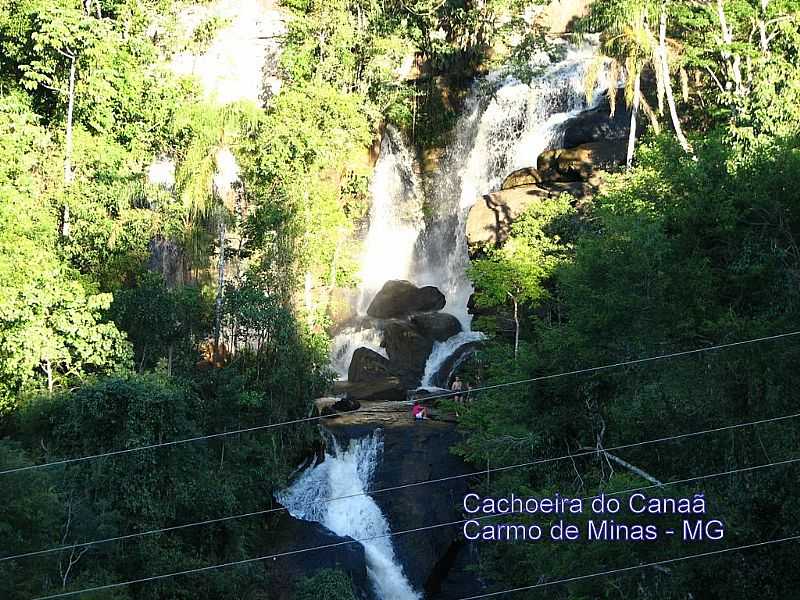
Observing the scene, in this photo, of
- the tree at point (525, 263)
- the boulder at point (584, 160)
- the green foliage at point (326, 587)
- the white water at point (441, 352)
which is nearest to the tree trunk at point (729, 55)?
the boulder at point (584, 160)

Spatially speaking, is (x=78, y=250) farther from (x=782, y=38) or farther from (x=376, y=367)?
(x=782, y=38)

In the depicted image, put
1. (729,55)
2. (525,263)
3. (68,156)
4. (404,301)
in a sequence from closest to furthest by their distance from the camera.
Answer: (68,156), (525,263), (729,55), (404,301)

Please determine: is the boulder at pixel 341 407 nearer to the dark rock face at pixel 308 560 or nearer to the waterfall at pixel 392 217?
the dark rock face at pixel 308 560

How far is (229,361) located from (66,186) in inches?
272

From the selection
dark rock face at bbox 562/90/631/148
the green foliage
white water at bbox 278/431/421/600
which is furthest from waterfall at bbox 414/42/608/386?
the green foliage

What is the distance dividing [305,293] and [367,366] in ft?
16.6

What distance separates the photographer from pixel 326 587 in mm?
19906

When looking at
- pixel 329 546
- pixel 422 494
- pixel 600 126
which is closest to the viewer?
pixel 329 546

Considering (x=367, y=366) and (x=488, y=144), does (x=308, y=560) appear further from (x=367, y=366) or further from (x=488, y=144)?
(x=488, y=144)

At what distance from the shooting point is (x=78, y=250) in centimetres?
2544

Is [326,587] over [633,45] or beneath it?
beneath

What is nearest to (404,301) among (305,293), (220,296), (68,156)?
(305,293)

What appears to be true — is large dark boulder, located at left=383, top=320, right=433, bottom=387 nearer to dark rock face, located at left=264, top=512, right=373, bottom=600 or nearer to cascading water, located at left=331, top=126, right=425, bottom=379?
cascading water, located at left=331, top=126, right=425, bottom=379

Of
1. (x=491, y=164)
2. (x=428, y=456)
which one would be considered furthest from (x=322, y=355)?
(x=491, y=164)
